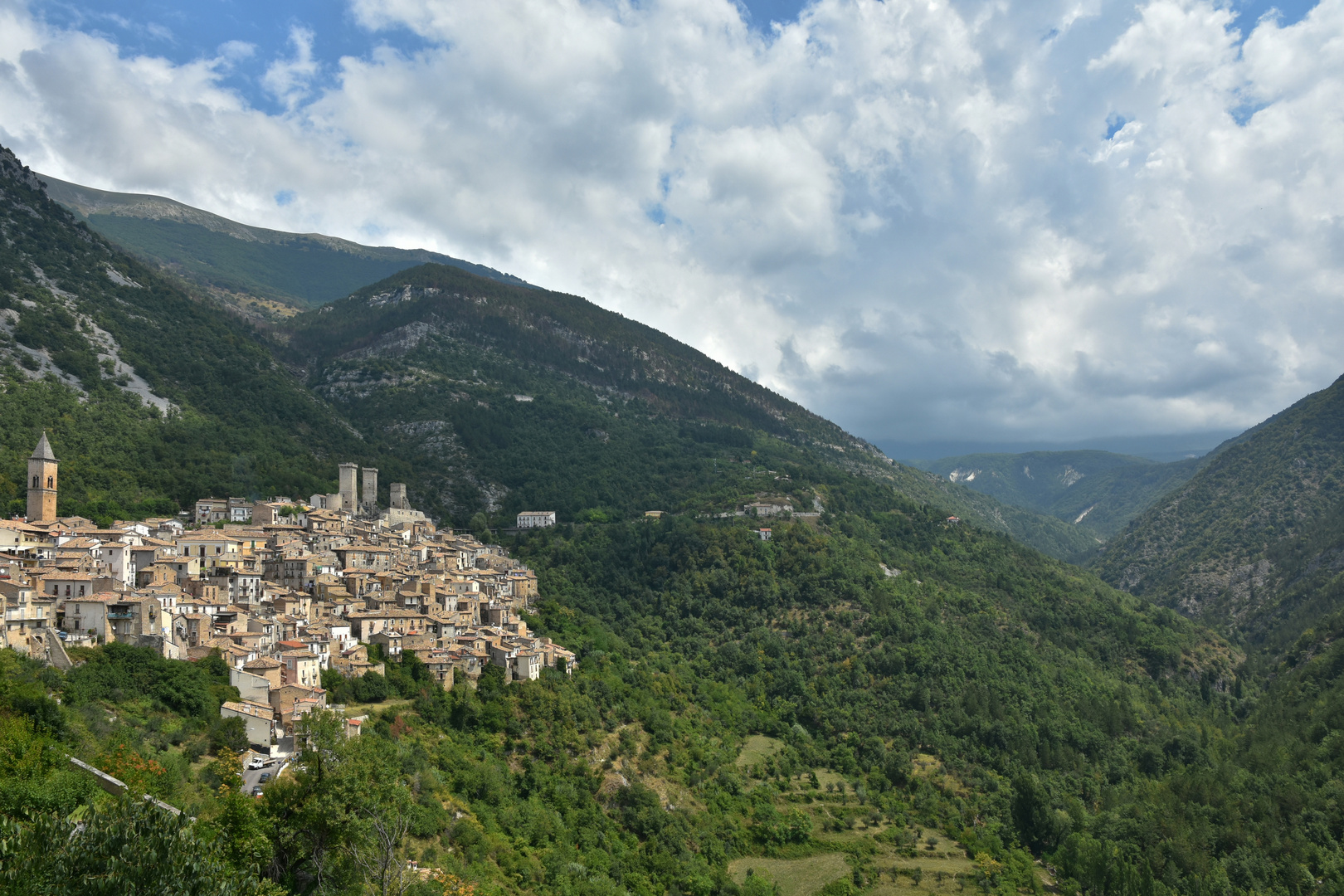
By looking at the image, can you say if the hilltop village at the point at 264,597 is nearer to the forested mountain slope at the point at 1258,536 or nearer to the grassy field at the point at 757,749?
the grassy field at the point at 757,749

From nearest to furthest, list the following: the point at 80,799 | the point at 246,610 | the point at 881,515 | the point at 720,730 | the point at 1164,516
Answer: the point at 80,799 → the point at 246,610 → the point at 720,730 → the point at 881,515 → the point at 1164,516

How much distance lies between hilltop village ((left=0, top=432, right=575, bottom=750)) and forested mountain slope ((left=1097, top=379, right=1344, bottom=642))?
93931mm

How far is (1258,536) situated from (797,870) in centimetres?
11502

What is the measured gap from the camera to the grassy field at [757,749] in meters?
60.6

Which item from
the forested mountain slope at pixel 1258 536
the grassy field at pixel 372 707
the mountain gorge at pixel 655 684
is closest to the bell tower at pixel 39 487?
the mountain gorge at pixel 655 684

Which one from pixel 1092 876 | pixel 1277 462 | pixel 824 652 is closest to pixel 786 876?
pixel 1092 876

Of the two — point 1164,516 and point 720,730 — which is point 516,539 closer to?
point 720,730

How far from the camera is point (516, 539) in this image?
307 feet

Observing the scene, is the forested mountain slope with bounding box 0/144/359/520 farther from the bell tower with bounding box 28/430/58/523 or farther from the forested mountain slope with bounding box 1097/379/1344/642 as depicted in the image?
the forested mountain slope with bounding box 1097/379/1344/642

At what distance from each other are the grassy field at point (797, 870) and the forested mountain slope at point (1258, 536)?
246ft

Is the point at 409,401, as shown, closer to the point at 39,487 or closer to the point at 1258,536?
the point at 39,487

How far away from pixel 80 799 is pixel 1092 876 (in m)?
53.5

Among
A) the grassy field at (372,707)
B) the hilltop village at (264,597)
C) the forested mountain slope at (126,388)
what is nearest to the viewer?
the hilltop village at (264,597)

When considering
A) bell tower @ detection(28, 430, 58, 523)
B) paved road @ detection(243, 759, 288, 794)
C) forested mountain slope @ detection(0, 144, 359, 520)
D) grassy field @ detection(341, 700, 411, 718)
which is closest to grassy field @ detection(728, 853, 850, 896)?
grassy field @ detection(341, 700, 411, 718)
